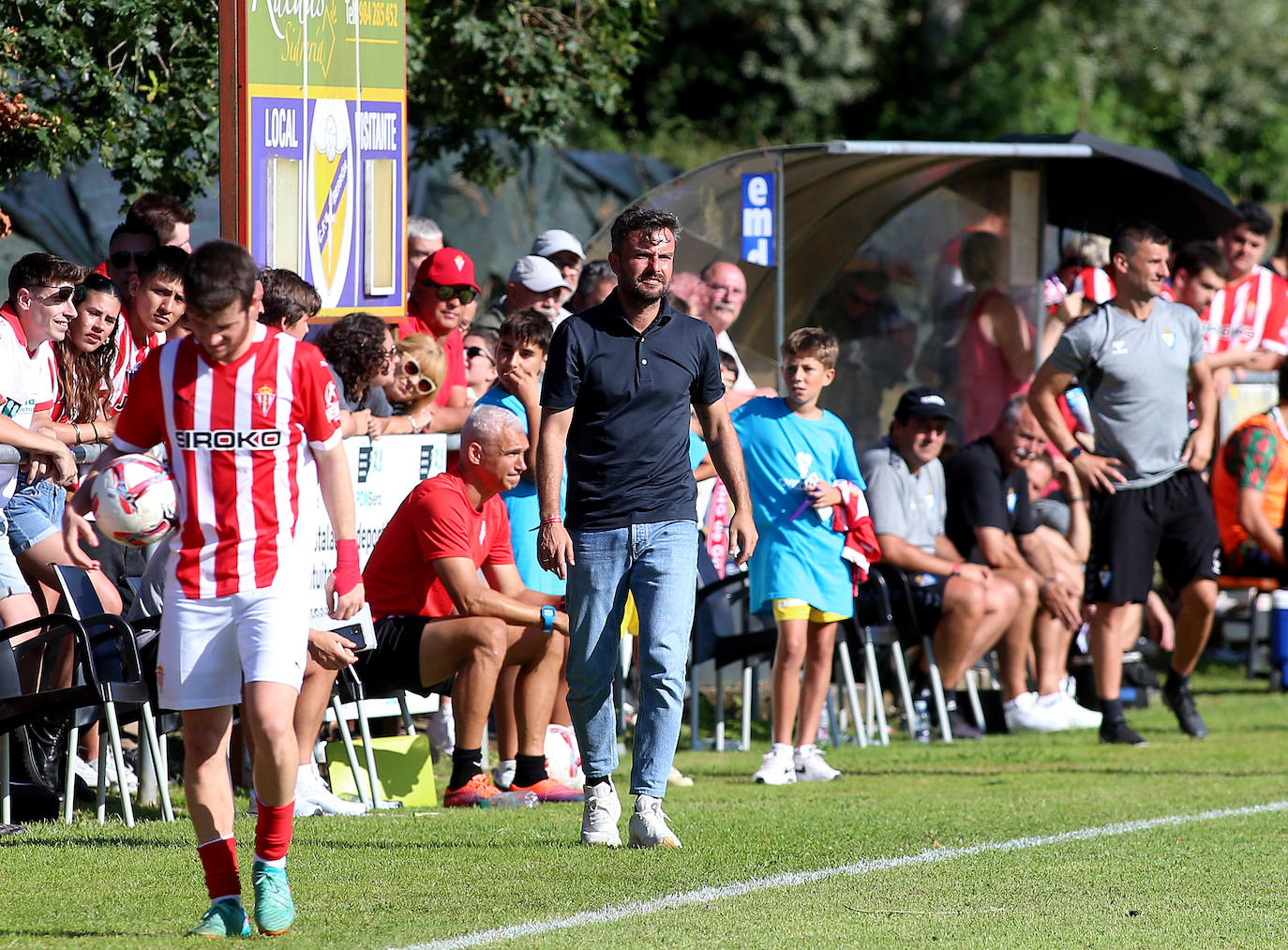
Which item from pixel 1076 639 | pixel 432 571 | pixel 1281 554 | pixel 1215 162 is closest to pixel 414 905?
pixel 432 571

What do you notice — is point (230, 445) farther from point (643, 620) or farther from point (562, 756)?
point (562, 756)

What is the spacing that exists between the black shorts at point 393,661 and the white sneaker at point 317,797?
18.4 inches

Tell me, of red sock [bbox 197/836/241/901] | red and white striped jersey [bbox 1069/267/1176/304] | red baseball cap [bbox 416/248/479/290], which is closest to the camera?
red sock [bbox 197/836/241/901]

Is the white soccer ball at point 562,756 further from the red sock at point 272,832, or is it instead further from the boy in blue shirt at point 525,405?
the red sock at point 272,832

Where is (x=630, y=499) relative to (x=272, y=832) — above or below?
above

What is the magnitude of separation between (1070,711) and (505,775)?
4.32 meters

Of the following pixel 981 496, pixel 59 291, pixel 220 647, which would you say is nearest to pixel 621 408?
pixel 220 647

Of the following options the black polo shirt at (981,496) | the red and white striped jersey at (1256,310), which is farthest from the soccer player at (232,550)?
the red and white striped jersey at (1256,310)

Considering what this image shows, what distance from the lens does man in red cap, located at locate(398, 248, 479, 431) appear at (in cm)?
1011

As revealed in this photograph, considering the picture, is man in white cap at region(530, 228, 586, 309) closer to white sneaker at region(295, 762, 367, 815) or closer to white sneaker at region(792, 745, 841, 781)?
white sneaker at region(792, 745, 841, 781)

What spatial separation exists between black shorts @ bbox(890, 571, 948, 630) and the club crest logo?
3.79 meters

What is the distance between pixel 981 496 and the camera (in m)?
11.5

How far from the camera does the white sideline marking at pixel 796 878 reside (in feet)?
17.8

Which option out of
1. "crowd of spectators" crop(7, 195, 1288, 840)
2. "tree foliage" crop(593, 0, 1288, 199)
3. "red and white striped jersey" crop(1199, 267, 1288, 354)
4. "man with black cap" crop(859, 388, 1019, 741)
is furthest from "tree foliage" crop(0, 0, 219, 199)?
"tree foliage" crop(593, 0, 1288, 199)
